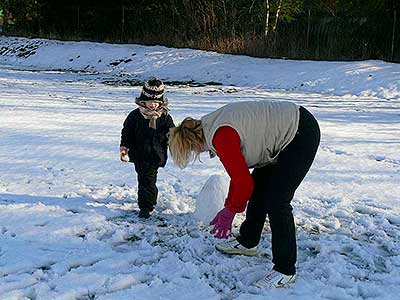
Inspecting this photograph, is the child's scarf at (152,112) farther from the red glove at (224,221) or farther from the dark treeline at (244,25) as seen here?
the dark treeline at (244,25)

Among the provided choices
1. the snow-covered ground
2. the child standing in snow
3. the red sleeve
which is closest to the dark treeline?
the snow-covered ground

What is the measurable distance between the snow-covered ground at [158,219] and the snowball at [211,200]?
119 millimetres

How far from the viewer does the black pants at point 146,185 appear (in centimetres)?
445

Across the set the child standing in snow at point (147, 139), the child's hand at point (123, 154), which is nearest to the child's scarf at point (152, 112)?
the child standing in snow at point (147, 139)

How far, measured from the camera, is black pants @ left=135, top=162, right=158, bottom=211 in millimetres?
4449

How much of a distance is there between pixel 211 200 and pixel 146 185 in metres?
0.57

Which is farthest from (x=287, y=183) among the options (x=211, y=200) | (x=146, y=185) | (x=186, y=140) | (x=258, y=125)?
(x=146, y=185)

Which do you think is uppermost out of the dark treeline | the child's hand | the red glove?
the dark treeline

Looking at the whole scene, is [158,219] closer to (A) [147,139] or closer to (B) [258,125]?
(A) [147,139]

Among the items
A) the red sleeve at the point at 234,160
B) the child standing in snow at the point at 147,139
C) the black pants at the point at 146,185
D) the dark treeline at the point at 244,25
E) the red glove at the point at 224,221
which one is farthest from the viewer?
the dark treeline at the point at 244,25

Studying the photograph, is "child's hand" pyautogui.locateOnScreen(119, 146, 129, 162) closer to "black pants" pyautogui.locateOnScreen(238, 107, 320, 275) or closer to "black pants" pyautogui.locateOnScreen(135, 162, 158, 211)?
"black pants" pyautogui.locateOnScreen(135, 162, 158, 211)

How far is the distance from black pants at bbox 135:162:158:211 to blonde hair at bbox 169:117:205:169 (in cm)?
141

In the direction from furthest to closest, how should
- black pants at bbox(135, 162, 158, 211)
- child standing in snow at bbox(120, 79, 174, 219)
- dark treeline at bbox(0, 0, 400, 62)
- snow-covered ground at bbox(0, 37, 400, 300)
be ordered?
dark treeline at bbox(0, 0, 400, 62) → black pants at bbox(135, 162, 158, 211) → child standing in snow at bbox(120, 79, 174, 219) → snow-covered ground at bbox(0, 37, 400, 300)

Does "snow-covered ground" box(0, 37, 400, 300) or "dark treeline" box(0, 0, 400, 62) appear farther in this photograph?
"dark treeline" box(0, 0, 400, 62)
